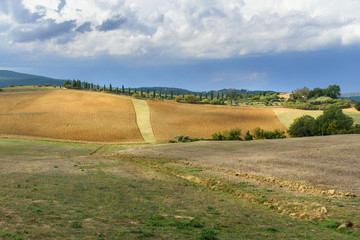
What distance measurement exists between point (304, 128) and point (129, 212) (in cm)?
8218

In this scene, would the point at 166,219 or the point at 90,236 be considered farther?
the point at 166,219

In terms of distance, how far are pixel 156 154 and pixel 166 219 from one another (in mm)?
34289

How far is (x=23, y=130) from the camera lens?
269 feet

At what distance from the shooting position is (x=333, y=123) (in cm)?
8312

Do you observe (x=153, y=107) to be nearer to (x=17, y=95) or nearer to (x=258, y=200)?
(x=17, y=95)

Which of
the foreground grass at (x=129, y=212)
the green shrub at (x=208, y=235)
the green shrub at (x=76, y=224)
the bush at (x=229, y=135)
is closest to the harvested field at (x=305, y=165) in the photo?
the foreground grass at (x=129, y=212)

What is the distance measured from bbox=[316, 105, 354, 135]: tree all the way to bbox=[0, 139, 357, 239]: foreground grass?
69542 mm

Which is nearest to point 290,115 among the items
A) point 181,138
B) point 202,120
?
point 202,120

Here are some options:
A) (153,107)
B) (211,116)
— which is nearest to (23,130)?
(153,107)

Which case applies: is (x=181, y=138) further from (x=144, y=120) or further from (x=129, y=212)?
(x=129, y=212)

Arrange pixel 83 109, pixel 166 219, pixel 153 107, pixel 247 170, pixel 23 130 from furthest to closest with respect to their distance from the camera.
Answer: pixel 153 107, pixel 83 109, pixel 23 130, pixel 247 170, pixel 166 219

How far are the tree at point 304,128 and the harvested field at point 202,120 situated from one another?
22.9 ft

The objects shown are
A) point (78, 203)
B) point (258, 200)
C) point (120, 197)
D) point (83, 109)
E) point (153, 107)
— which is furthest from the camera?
point (153, 107)

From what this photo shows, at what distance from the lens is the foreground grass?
12617 mm
